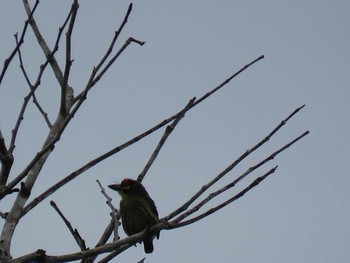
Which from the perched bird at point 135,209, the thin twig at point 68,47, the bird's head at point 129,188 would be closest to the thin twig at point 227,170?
the thin twig at point 68,47

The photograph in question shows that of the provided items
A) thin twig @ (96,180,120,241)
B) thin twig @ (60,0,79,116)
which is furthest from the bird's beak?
thin twig @ (60,0,79,116)

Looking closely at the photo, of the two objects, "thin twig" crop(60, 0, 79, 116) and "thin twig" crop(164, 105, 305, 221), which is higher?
"thin twig" crop(60, 0, 79, 116)

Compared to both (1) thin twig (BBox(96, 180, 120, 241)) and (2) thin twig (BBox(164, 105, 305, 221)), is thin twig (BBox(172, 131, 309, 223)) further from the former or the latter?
(1) thin twig (BBox(96, 180, 120, 241))

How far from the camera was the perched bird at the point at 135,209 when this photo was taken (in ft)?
24.2

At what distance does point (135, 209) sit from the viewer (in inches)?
292

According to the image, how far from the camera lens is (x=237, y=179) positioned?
3.53 meters

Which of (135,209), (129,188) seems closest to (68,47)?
(135,209)

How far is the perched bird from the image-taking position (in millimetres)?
7367

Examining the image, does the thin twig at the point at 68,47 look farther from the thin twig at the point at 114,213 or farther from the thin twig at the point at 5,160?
the thin twig at the point at 114,213

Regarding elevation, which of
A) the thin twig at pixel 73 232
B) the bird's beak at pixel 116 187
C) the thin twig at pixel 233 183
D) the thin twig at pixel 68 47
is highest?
the bird's beak at pixel 116 187

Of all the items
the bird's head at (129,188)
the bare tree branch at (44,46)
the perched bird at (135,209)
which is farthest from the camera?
the bird's head at (129,188)

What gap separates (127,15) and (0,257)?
63.5 inches

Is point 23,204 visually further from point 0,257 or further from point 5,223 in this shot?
point 0,257

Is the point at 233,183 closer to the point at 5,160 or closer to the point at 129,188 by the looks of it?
the point at 5,160
